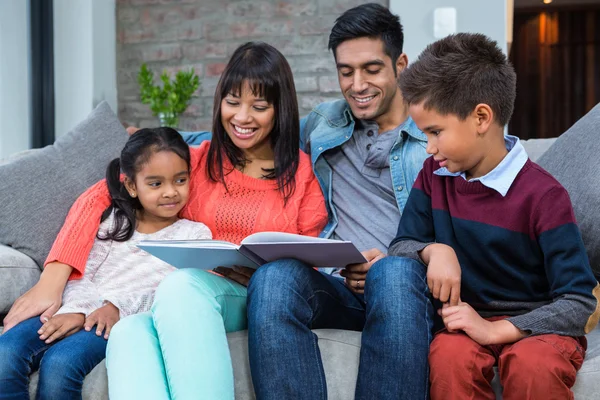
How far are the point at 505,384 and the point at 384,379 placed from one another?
8.1 inches

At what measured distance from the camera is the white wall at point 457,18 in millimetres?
3277

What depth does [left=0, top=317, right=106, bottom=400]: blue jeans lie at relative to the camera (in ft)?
4.29

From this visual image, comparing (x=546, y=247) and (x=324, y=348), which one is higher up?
(x=546, y=247)

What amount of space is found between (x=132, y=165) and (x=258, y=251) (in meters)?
0.53

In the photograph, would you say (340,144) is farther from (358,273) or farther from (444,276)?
(444,276)

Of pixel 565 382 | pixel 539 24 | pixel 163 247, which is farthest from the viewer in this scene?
pixel 539 24

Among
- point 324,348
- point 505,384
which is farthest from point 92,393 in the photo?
point 505,384

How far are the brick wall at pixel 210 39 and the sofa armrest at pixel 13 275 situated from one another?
2.26m

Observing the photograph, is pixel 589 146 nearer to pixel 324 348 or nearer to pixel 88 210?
pixel 324 348

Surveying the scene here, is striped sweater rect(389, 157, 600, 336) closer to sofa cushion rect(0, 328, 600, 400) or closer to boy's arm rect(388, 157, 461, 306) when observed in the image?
boy's arm rect(388, 157, 461, 306)

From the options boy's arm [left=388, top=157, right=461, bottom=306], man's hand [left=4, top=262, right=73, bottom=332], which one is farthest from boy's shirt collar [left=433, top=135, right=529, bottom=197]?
man's hand [left=4, top=262, right=73, bottom=332]

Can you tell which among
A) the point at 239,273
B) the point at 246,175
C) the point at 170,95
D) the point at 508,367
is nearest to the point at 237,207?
the point at 246,175

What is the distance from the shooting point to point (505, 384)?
3.92 ft

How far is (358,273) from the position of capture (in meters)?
1.45
